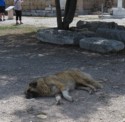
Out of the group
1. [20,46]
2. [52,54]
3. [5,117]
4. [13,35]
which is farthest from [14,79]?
[13,35]

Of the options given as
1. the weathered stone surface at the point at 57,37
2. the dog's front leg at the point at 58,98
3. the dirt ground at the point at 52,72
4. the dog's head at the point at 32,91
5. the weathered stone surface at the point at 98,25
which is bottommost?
the dirt ground at the point at 52,72

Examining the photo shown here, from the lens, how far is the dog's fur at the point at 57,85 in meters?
6.71

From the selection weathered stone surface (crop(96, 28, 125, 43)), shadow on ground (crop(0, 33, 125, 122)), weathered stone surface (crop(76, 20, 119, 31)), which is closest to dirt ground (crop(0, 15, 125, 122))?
shadow on ground (crop(0, 33, 125, 122))

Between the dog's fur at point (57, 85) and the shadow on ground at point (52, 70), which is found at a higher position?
the dog's fur at point (57, 85)

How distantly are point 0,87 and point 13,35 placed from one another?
26.7 ft

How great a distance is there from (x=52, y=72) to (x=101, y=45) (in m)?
2.80

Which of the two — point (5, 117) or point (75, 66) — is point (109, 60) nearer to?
point (75, 66)

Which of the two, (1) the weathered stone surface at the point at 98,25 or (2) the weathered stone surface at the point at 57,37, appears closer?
(2) the weathered stone surface at the point at 57,37

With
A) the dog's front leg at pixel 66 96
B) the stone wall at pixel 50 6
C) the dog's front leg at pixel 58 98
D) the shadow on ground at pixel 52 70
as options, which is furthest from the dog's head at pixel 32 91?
the stone wall at pixel 50 6

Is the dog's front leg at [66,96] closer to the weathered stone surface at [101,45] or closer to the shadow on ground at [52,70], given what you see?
the shadow on ground at [52,70]

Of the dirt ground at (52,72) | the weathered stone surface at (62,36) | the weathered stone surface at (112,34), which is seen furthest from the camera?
the weathered stone surface at (62,36)

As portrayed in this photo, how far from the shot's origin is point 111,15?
2523 cm

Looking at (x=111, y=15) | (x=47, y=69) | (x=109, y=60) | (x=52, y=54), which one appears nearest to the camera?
(x=47, y=69)

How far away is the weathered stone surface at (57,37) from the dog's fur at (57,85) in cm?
533
